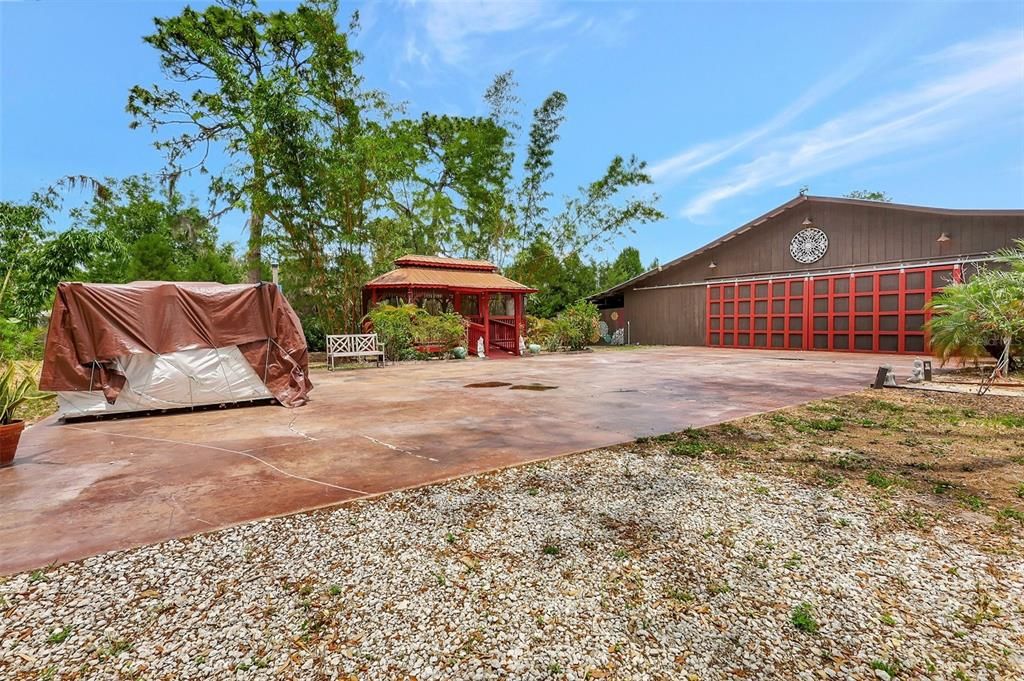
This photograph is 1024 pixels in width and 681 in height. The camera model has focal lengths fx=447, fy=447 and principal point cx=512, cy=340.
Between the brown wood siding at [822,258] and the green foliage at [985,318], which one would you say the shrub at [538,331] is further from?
the green foliage at [985,318]

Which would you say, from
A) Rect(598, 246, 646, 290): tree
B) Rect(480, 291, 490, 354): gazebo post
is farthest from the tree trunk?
Rect(598, 246, 646, 290): tree

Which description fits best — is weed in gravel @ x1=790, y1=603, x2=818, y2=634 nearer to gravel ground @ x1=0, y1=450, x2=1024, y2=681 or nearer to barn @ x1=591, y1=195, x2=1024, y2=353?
gravel ground @ x1=0, y1=450, x2=1024, y2=681

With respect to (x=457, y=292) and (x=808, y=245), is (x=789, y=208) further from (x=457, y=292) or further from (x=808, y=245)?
(x=457, y=292)

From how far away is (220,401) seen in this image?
5613 mm

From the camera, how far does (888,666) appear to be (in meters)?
1.32

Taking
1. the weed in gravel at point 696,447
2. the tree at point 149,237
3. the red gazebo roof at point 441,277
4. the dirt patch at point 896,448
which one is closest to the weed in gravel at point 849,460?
the dirt patch at point 896,448

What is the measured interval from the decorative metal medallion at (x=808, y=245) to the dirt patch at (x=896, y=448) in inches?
433

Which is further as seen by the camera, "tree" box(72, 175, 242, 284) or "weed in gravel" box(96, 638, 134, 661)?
"tree" box(72, 175, 242, 284)

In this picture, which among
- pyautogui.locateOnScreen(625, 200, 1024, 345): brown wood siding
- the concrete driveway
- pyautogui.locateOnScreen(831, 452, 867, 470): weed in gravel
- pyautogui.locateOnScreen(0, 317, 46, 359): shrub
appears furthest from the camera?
pyautogui.locateOnScreen(625, 200, 1024, 345): brown wood siding

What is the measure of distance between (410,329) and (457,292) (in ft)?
9.24

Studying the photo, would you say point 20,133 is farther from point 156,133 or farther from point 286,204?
point 286,204

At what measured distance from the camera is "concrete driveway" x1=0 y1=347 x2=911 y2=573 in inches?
94.0

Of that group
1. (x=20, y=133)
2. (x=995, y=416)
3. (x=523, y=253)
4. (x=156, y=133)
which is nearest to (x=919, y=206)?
(x=995, y=416)

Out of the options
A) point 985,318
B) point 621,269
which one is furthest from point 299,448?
point 621,269
